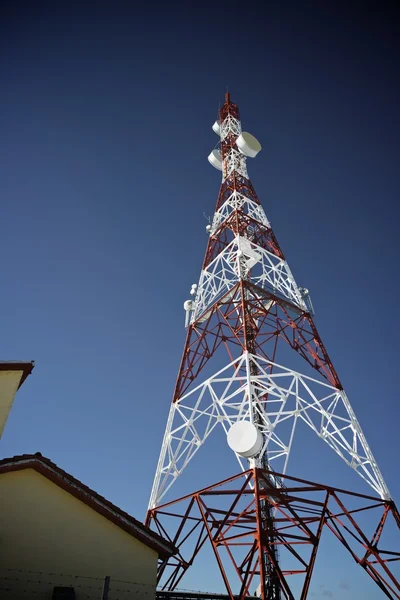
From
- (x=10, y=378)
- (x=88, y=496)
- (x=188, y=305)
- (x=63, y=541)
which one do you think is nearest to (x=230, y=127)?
(x=188, y=305)

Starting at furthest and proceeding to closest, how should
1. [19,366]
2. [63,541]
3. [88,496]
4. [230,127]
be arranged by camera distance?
[230,127] < [19,366] < [88,496] < [63,541]

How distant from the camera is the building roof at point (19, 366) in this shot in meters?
10.3

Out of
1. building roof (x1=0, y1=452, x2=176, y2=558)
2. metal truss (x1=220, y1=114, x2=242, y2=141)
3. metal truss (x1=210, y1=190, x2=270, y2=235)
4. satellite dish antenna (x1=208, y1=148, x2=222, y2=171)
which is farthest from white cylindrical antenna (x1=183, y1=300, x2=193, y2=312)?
metal truss (x1=220, y1=114, x2=242, y2=141)

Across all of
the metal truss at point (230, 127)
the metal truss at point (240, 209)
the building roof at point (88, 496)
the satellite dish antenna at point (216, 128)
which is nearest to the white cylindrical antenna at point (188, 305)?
the metal truss at point (240, 209)

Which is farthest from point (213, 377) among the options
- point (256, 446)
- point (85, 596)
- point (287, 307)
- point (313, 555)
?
point (85, 596)

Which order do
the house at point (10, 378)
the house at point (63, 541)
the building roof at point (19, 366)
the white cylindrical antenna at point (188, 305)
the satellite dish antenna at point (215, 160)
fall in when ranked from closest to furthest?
1. the house at point (63, 541)
2. the house at point (10, 378)
3. the building roof at point (19, 366)
4. the white cylindrical antenna at point (188, 305)
5. the satellite dish antenna at point (215, 160)

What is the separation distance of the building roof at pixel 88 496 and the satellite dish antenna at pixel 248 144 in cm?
2075

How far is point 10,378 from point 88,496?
3.99 metres

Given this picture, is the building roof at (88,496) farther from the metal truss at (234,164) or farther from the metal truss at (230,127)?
the metal truss at (230,127)

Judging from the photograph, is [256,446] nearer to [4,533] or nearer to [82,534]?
[82,534]

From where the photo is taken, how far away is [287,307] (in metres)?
16.9

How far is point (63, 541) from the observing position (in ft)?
27.3

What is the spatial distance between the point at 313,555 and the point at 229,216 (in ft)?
52.7

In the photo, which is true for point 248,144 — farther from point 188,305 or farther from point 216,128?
point 188,305
